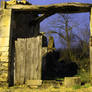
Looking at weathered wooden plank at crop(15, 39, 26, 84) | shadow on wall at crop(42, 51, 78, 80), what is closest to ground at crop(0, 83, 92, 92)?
weathered wooden plank at crop(15, 39, 26, 84)

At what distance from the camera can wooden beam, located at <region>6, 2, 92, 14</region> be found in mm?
5703

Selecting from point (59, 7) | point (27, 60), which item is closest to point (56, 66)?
point (27, 60)

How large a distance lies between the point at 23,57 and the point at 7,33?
41.4 inches

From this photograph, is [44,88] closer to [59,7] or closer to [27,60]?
[27,60]

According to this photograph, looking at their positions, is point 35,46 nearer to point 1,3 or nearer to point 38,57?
point 38,57

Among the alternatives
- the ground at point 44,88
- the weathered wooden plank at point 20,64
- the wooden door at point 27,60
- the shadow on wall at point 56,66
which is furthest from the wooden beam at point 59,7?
the shadow on wall at point 56,66

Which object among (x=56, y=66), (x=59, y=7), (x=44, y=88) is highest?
(x=59, y=7)

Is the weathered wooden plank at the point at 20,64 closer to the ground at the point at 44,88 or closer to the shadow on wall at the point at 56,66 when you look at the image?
the ground at the point at 44,88

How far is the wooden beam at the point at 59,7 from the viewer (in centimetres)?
570

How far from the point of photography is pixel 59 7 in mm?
5797

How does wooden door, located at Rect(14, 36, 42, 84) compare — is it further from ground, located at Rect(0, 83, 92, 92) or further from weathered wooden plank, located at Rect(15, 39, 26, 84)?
ground, located at Rect(0, 83, 92, 92)

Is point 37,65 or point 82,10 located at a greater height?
point 82,10

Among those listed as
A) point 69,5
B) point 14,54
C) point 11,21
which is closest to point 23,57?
point 14,54

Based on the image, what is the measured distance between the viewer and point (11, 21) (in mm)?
5848
